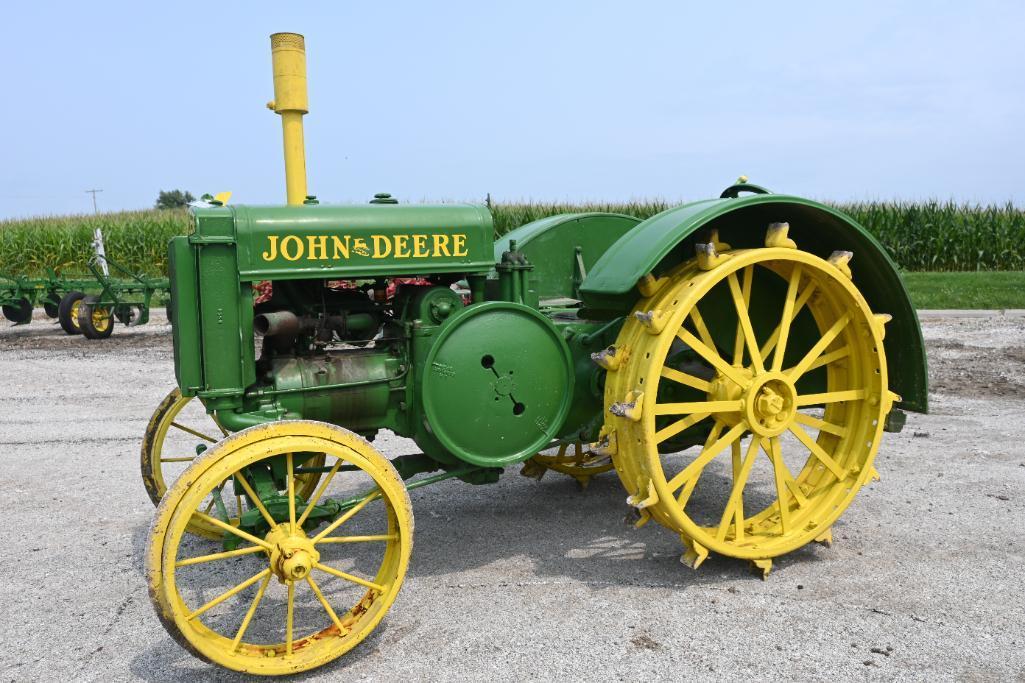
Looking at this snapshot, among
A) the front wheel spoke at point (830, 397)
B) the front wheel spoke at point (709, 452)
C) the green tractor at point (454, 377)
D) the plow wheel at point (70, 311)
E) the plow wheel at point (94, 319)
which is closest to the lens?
the green tractor at point (454, 377)

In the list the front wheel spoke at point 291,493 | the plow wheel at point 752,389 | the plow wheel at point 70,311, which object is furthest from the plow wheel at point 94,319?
the front wheel spoke at point 291,493

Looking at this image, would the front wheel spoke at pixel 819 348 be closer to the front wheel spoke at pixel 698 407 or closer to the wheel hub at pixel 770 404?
the wheel hub at pixel 770 404

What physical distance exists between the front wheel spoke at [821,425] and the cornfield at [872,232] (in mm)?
14590

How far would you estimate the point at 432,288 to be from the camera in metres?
3.43

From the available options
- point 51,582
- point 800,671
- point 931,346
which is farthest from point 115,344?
point 800,671

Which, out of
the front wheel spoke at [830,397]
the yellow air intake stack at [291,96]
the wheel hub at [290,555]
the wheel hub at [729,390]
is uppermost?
the yellow air intake stack at [291,96]

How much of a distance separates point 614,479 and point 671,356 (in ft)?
4.13

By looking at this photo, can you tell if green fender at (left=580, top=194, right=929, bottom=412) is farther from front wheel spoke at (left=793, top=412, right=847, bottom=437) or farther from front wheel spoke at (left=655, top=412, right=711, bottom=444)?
front wheel spoke at (left=655, top=412, right=711, bottom=444)

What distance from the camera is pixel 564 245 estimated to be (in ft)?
14.5

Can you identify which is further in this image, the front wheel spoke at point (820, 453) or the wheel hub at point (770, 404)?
the front wheel spoke at point (820, 453)

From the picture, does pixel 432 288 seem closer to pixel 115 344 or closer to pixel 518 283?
pixel 518 283

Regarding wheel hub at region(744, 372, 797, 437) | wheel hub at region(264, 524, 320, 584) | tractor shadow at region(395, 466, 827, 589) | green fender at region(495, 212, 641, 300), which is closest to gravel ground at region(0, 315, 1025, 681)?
tractor shadow at region(395, 466, 827, 589)

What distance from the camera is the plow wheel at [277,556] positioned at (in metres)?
2.60

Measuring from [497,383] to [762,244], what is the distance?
139 cm
